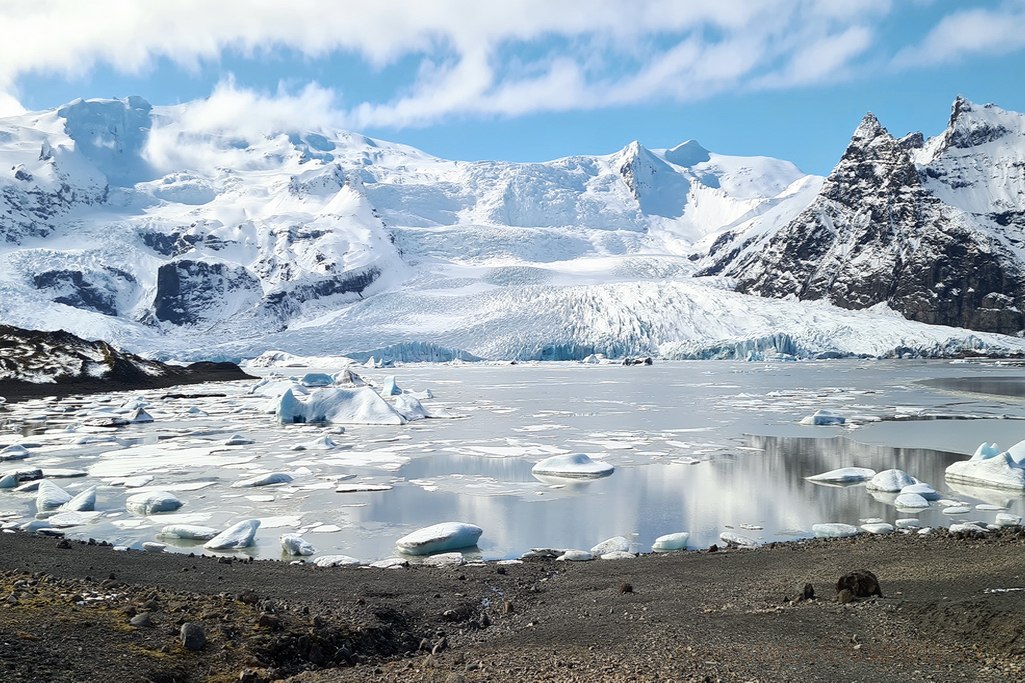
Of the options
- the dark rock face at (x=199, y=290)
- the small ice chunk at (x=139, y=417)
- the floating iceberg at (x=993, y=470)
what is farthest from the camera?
the dark rock face at (x=199, y=290)

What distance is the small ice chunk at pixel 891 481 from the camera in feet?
39.0

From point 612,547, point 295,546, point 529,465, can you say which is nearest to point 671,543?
point 612,547

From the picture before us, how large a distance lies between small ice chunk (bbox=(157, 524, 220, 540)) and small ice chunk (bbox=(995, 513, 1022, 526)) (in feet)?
31.0

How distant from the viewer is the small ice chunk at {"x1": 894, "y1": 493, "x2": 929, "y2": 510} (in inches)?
423

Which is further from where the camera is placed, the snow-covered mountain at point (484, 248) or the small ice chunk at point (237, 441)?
the snow-covered mountain at point (484, 248)

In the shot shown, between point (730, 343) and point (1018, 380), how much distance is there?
25468 mm

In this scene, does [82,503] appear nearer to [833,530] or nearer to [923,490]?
[833,530]

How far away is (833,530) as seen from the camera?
9.27 metres

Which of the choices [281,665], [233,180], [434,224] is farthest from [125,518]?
[233,180]

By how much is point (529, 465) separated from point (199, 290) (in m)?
107

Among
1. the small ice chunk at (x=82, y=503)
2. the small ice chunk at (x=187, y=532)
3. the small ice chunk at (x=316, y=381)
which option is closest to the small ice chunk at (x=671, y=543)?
the small ice chunk at (x=187, y=532)

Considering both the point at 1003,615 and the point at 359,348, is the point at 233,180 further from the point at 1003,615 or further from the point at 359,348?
the point at 1003,615

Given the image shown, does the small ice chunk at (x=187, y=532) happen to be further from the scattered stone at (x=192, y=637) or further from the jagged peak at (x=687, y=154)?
the jagged peak at (x=687, y=154)

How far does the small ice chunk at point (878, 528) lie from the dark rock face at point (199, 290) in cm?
10937
